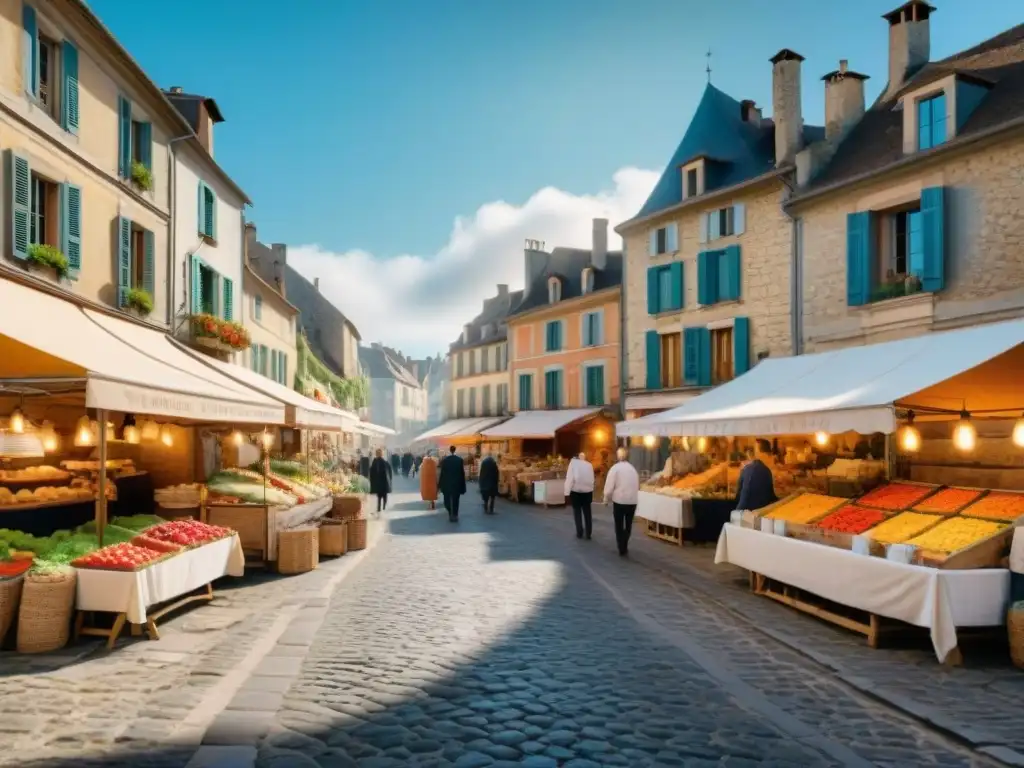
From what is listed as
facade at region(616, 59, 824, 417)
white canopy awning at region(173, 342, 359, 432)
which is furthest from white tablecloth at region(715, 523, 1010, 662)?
facade at region(616, 59, 824, 417)

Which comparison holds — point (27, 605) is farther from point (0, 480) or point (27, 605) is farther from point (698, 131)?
point (698, 131)

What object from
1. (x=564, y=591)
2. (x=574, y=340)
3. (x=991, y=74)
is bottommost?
(x=564, y=591)

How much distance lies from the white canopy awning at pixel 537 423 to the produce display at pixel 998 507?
21.0 meters

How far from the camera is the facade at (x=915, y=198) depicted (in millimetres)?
15023

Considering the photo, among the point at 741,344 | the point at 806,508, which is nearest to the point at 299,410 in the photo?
the point at 806,508

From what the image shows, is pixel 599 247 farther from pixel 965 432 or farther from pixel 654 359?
pixel 965 432

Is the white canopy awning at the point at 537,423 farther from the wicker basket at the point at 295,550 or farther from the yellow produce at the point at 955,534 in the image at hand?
the yellow produce at the point at 955,534

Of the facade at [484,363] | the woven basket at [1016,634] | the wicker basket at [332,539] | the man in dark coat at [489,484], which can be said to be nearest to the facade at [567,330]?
the facade at [484,363]

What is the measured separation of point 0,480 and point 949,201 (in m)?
16.8

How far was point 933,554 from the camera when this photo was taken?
7203 millimetres

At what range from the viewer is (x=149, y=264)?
14.3 m

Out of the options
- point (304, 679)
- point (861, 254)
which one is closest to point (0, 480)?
point (304, 679)

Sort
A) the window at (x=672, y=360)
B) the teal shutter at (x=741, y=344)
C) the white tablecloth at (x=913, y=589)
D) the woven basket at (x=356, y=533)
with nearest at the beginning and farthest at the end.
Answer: the white tablecloth at (x=913, y=589)
the woven basket at (x=356, y=533)
the teal shutter at (x=741, y=344)
the window at (x=672, y=360)

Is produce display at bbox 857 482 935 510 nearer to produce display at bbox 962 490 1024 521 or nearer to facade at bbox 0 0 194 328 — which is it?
produce display at bbox 962 490 1024 521
